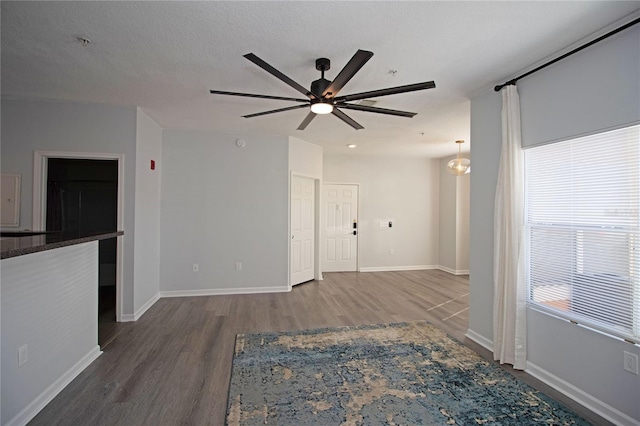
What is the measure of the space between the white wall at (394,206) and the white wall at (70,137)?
4.05 meters

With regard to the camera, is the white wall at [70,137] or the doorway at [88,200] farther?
the doorway at [88,200]

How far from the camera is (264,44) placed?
8.04ft

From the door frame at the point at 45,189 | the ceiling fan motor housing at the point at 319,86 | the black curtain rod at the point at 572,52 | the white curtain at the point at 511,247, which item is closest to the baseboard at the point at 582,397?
the white curtain at the point at 511,247

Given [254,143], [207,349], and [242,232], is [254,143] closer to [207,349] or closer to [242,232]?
[242,232]

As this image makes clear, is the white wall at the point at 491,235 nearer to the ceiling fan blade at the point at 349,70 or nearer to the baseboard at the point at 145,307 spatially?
the ceiling fan blade at the point at 349,70

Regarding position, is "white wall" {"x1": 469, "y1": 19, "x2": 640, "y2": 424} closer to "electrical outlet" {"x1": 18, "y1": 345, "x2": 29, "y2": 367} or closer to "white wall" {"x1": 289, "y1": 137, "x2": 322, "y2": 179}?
"white wall" {"x1": 289, "y1": 137, "x2": 322, "y2": 179}

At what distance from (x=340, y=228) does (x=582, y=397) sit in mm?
5133

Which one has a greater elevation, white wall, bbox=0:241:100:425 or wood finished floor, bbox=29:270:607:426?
white wall, bbox=0:241:100:425

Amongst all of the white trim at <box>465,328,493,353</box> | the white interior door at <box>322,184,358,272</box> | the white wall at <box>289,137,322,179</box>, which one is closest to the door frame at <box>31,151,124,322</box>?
the white wall at <box>289,137,322,179</box>

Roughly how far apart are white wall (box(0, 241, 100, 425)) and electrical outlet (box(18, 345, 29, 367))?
0.07 feet

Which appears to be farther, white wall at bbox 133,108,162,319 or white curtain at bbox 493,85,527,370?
white wall at bbox 133,108,162,319

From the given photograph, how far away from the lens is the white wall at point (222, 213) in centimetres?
497

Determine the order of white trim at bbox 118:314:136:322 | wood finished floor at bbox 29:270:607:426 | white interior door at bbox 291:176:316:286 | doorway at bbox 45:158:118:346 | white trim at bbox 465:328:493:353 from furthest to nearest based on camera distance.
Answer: white interior door at bbox 291:176:316:286 → doorway at bbox 45:158:118:346 → white trim at bbox 118:314:136:322 → white trim at bbox 465:328:493:353 → wood finished floor at bbox 29:270:607:426

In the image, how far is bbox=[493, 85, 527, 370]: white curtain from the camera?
2.74 meters
